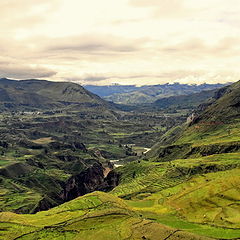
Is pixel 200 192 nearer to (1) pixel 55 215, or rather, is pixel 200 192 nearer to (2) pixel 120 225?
(2) pixel 120 225

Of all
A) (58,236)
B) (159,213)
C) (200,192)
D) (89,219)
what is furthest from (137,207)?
(58,236)

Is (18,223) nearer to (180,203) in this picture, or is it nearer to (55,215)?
(55,215)

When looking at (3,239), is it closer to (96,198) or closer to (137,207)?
(96,198)

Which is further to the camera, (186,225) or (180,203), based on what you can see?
(180,203)

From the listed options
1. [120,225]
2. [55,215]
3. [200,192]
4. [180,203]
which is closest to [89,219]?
[120,225]

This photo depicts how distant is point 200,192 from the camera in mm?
190375

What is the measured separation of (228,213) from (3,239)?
100287 mm

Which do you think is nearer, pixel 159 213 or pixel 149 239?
pixel 149 239

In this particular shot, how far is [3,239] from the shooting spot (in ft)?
456

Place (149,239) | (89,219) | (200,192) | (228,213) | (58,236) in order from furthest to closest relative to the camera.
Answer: (200,192) < (228,213) < (89,219) < (58,236) < (149,239)

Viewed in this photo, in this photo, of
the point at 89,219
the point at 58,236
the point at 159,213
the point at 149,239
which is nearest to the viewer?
the point at 149,239

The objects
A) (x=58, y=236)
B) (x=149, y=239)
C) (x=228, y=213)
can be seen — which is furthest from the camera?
(x=228, y=213)

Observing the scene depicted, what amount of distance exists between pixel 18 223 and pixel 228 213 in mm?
96728

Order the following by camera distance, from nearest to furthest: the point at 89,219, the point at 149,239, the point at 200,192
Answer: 1. the point at 149,239
2. the point at 89,219
3. the point at 200,192
